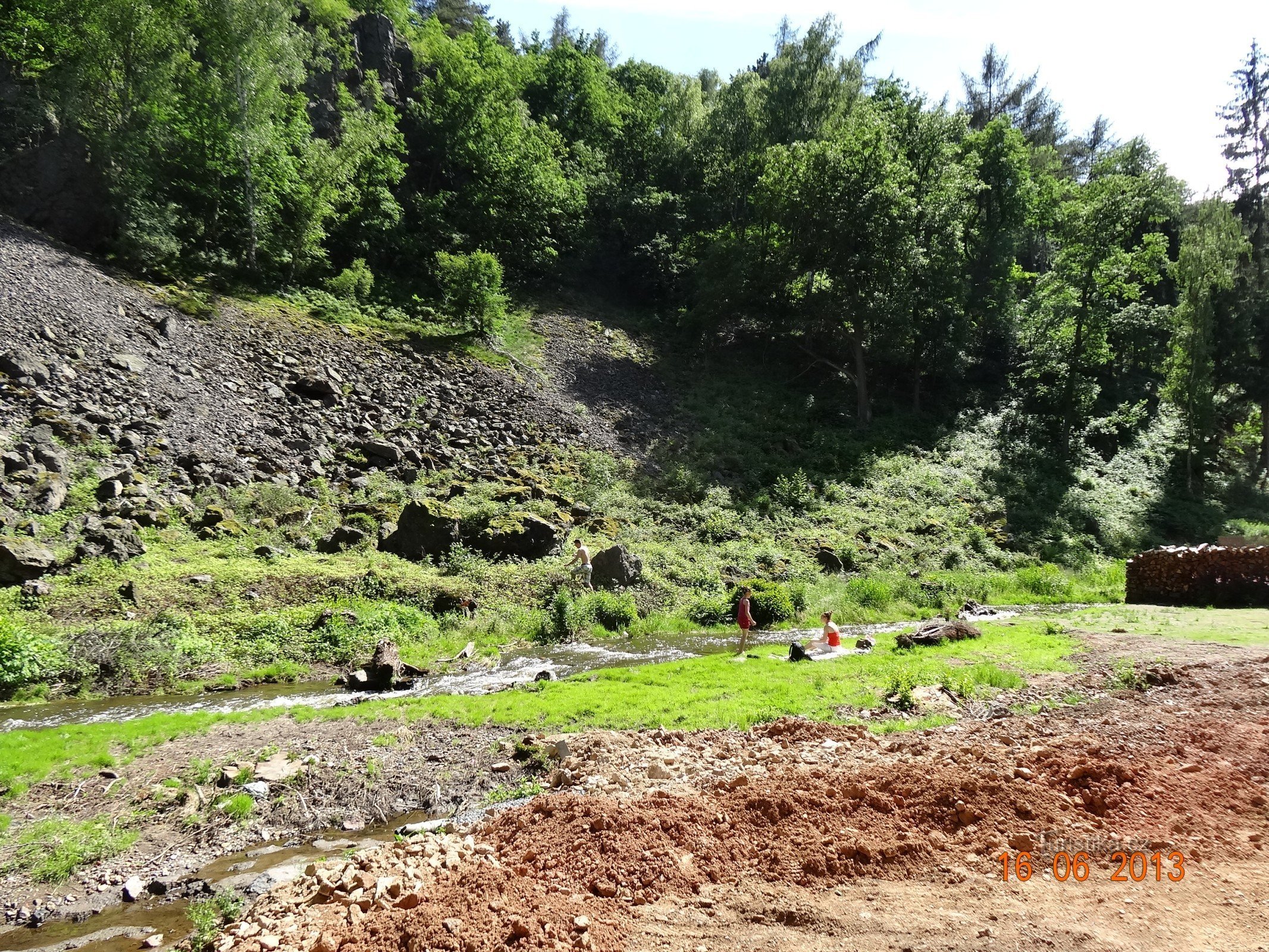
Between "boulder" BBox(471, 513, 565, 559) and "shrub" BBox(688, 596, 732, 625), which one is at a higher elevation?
"boulder" BBox(471, 513, 565, 559)

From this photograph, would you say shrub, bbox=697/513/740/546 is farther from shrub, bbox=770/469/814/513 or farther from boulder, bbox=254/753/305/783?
boulder, bbox=254/753/305/783

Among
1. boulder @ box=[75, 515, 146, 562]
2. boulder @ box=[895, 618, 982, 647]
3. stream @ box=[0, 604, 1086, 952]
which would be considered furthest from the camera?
boulder @ box=[75, 515, 146, 562]

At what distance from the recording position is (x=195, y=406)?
70.3ft

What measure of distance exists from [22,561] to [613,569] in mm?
13227

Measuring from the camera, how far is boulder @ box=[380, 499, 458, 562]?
1897 cm

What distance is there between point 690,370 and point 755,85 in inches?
872

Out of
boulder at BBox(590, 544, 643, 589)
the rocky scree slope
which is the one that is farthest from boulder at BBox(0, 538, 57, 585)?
boulder at BBox(590, 544, 643, 589)

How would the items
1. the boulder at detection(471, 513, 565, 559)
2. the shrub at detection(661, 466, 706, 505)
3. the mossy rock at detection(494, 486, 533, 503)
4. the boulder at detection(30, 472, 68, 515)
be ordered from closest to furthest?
the boulder at detection(30, 472, 68, 515) → the boulder at detection(471, 513, 565, 559) → the mossy rock at detection(494, 486, 533, 503) → the shrub at detection(661, 466, 706, 505)

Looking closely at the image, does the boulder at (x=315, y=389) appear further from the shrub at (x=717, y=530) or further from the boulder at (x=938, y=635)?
the boulder at (x=938, y=635)

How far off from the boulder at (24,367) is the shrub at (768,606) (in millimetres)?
20793

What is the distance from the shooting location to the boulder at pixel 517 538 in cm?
1964

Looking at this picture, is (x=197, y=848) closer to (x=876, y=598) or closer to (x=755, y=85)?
(x=876, y=598)

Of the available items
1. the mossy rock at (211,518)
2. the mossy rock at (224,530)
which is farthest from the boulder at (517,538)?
the mossy rock at (211,518)

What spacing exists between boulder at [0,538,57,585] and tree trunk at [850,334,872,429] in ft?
111
